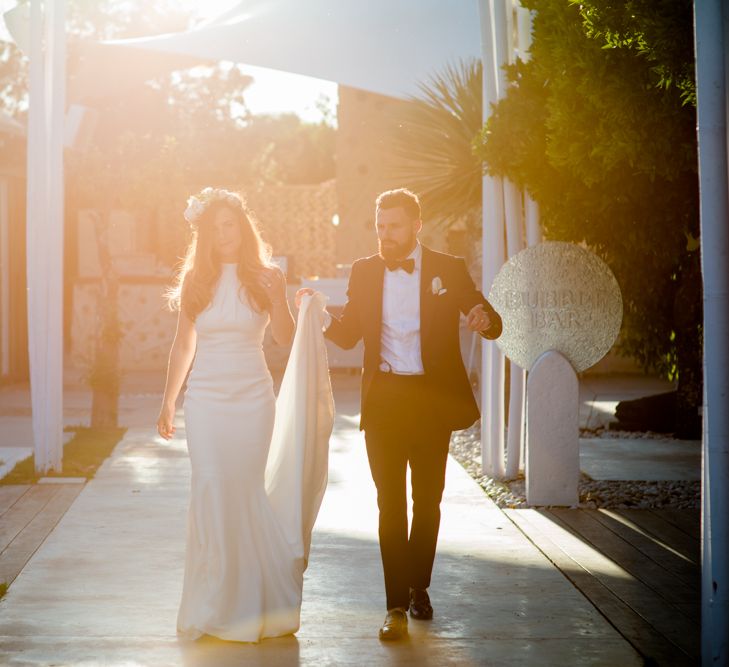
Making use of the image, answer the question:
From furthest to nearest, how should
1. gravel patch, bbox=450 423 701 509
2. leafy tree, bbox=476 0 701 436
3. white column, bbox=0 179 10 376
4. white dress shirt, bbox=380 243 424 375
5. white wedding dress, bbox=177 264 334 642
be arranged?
white column, bbox=0 179 10 376, gravel patch, bbox=450 423 701 509, leafy tree, bbox=476 0 701 436, white dress shirt, bbox=380 243 424 375, white wedding dress, bbox=177 264 334 642

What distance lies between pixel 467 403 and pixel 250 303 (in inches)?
40.6

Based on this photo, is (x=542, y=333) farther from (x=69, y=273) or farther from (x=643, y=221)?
(x=69, y=273)

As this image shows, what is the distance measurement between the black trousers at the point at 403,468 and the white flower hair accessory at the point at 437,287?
378 millimetres

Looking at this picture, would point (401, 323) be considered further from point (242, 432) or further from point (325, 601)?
point (325, 601)

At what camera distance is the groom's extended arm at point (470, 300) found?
212 inches

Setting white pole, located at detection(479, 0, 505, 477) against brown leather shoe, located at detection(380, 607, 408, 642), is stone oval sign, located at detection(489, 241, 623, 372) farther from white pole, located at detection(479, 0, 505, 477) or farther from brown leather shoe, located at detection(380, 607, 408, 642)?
brown leather shoe, located at detection(380, 607, 408, 642)

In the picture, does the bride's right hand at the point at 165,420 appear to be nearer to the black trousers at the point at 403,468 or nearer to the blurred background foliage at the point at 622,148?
the black trousers at the point at 403,468

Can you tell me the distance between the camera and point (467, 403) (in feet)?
18.2

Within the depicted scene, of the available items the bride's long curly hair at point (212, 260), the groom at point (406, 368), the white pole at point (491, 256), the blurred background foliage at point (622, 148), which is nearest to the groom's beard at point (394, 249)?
the groom at point (406, 368)

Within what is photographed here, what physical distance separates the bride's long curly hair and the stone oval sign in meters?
3.69

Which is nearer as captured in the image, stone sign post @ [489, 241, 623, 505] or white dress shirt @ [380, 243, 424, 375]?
white dress shirt @ [380, 243, 424, 375]

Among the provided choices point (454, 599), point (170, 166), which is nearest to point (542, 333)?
point (454, 599)

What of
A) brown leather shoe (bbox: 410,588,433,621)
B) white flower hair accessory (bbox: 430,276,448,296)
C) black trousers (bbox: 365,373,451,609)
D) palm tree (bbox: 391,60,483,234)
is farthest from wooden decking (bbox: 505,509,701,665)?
palm tree (bbox: 391,60,483,234)

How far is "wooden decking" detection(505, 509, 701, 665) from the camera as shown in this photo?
5.45 metres
